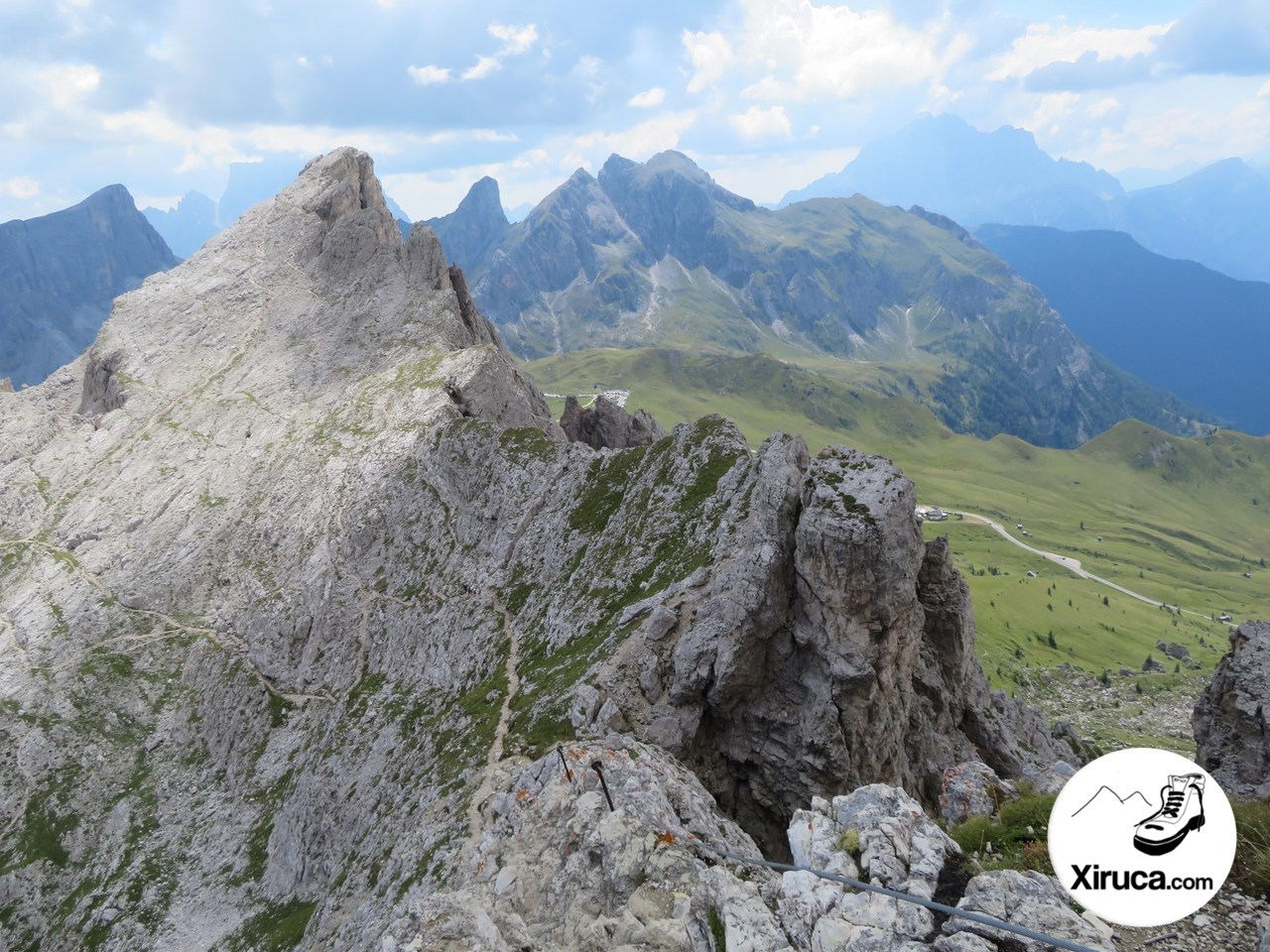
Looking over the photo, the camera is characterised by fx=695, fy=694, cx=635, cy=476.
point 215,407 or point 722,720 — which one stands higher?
point 215,407

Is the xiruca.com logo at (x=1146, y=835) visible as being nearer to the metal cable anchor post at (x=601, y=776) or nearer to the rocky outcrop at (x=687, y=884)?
the rocky outcrop at (x=687, y=884)

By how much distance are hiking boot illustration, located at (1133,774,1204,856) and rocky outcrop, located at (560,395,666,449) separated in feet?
346

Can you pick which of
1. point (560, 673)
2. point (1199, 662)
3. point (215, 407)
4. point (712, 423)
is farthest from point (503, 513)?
point (1199, 662)

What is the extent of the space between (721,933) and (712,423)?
51.1 meters

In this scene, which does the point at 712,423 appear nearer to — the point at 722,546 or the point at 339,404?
the point at 722,546

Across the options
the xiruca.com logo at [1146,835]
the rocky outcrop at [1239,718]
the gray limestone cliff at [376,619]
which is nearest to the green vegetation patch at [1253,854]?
the xiruca.com logo at [1146,835]

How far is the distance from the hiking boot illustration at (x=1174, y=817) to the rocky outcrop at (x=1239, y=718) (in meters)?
38.5

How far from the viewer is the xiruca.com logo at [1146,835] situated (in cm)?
1460

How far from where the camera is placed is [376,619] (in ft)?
271

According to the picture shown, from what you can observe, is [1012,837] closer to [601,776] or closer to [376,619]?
[601,776]

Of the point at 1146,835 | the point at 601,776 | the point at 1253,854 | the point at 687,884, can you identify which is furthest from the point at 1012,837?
the point at 601,776

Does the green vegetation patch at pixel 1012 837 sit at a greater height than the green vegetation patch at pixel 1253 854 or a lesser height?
lesser

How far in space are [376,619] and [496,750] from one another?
41655 mm

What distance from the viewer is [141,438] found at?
122375mm
